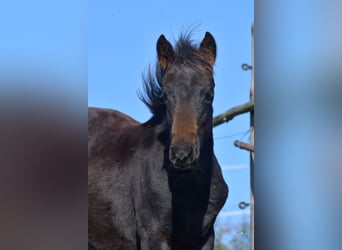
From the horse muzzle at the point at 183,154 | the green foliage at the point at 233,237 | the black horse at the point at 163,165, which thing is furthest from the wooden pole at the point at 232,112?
the green foliage at the point at 233,237

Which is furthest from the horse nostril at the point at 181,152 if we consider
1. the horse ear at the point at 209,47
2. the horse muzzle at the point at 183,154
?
the horse ear at the point at 209,47

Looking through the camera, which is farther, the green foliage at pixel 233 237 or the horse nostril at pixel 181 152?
the green foliage at pixel 233 237

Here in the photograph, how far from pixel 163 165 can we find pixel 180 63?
0.83 feet

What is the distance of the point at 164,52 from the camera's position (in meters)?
1.23

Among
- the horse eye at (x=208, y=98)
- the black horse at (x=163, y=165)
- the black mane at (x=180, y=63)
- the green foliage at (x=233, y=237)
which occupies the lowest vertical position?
the green foliage at (x=233, y=237)

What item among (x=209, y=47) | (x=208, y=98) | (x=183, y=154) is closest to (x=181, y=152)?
(x=183, y=154)

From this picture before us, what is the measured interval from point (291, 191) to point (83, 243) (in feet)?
0.95

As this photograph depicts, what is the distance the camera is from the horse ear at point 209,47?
121cm

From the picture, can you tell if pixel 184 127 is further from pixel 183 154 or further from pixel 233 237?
pixel 233 237

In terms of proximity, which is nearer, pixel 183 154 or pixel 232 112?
pixel 183 154

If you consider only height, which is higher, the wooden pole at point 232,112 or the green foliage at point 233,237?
the wooden pole at point 232,112

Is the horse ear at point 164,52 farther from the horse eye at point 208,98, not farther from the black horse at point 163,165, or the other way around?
the horse eye at point 208,98

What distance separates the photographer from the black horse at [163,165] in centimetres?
118

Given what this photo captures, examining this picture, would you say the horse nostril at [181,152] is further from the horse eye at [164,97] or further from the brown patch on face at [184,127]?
the horse eye at [164,97]
